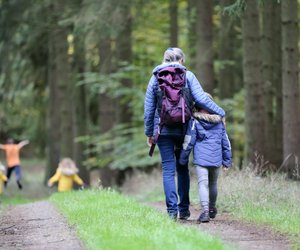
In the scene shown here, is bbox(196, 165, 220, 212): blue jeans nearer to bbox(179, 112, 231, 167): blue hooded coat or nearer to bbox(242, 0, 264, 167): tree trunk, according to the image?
bbox(179, 112, 231, 167): blue hooded coat

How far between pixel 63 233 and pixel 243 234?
2.14 m

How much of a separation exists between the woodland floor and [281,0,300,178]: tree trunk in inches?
169

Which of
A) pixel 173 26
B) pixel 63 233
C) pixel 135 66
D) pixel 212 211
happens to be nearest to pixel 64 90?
pixel 135 66

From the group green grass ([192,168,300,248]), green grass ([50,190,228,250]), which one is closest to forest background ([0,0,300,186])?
green grass ([192,168,300,248])

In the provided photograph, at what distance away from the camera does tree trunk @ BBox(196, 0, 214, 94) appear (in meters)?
17.8

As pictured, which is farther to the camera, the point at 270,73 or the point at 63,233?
the point at 270,73

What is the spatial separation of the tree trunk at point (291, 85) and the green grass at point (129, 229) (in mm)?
5365

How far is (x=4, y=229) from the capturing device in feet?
31.5

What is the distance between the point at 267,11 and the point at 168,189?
10.3 metres

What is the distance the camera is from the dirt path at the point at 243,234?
7.76 metres

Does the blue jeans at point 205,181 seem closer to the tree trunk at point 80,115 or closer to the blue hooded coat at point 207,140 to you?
the blue hooded coat at point 207,140

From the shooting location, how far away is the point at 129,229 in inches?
305

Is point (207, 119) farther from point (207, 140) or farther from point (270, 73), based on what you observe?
point (270, 73)

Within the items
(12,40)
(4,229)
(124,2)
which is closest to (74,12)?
(124,2)
